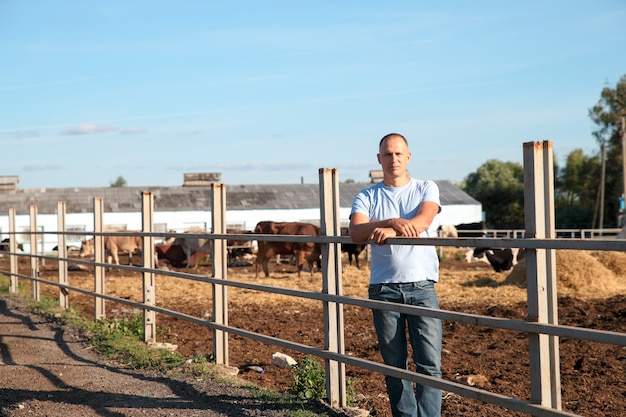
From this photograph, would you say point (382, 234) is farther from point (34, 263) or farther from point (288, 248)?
point (288, 248)

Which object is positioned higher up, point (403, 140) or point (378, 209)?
point (403, 140)

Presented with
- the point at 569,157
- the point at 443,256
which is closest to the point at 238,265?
the point at 443,256

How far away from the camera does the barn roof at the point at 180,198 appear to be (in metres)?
50.6

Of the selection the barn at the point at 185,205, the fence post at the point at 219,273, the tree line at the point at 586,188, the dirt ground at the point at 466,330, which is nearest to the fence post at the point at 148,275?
the dirt ground at the point at 466,330

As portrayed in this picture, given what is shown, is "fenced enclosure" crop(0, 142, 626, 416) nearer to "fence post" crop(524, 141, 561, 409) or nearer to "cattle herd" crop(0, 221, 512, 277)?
"fence post" crop(524, 141, 561, 409)

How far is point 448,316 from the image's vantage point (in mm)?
4281

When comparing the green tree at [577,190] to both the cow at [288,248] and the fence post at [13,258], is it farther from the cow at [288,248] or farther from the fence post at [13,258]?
the fence post at [13,258]

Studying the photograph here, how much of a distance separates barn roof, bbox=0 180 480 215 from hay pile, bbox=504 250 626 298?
33.0 m

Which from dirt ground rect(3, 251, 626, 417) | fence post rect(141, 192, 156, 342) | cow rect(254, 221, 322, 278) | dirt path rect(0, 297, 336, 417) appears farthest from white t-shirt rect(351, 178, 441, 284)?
cow rect(254, 221, 322, 278)

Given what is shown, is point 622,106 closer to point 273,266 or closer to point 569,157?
point 569,157

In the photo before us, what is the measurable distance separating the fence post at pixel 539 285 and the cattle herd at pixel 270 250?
37.9ft

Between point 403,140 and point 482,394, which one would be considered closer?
point 482,394

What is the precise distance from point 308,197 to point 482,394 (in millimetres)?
49222

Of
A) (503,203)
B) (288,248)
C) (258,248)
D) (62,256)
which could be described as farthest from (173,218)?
(62,256)
